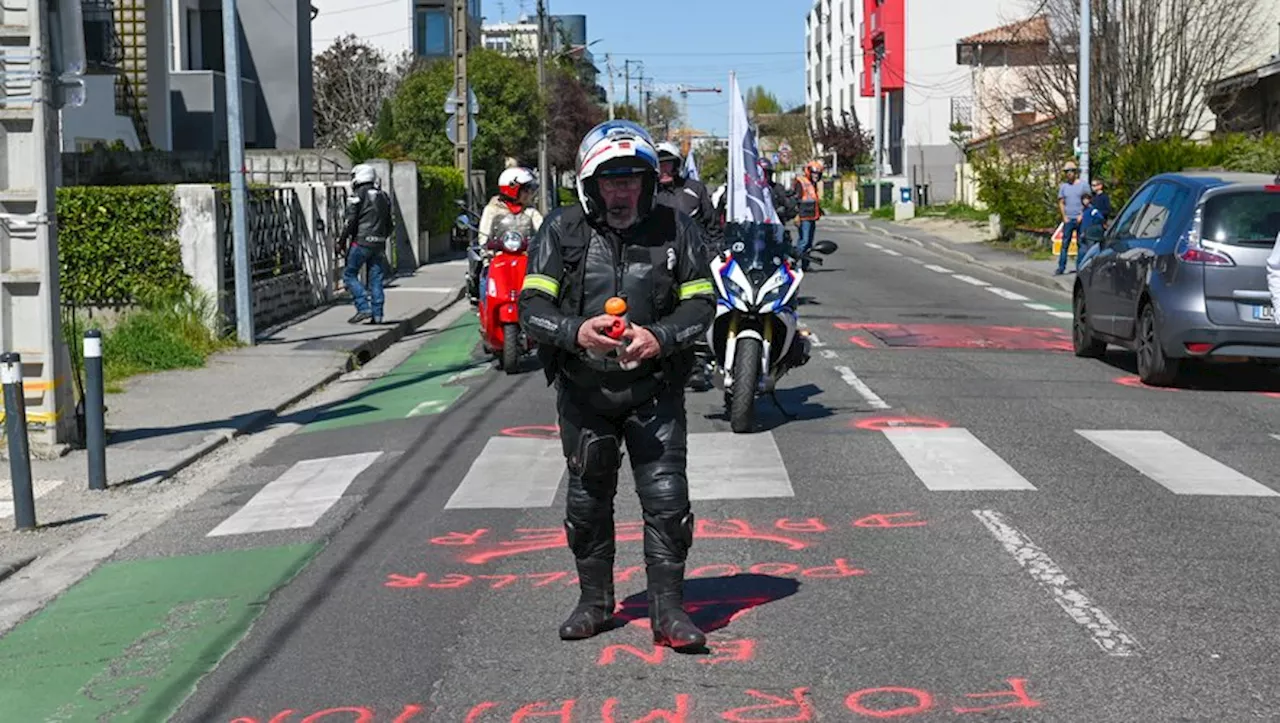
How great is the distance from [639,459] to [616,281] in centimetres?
62

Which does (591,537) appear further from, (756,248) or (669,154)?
(669,154)

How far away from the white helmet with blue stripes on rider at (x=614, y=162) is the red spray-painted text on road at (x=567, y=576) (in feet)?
6.13

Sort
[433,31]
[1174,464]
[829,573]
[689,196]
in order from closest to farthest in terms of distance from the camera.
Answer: [829,573]
[1174,464]
[689,196]
[433,31]

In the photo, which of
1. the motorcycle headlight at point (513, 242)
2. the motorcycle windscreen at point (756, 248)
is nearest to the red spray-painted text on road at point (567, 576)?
the motorcycle windscreen at point (756, 248)

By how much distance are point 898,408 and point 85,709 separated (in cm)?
776

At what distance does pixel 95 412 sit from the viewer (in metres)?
10.1

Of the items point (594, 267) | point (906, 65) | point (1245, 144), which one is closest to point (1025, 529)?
point (594, 267)

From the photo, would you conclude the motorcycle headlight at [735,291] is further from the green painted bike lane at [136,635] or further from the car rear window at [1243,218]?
the car rear window at [1243,218]

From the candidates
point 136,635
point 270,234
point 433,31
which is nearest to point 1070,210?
point 270,234

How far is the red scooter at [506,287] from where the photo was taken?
1552cm

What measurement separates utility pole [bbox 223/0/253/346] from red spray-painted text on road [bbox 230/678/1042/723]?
1243 centimetres

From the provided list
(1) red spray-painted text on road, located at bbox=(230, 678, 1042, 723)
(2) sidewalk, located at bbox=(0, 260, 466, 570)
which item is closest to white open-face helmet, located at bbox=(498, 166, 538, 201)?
(2) sidewalk, located at bbox=(0, 260, 466, 570)

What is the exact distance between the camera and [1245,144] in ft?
98.6

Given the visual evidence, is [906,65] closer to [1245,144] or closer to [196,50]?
[196,50]
